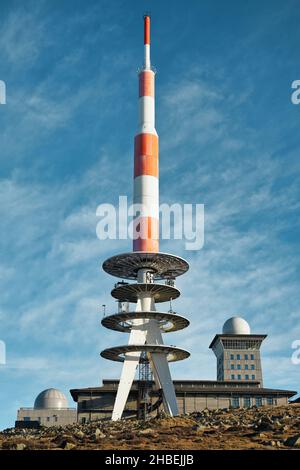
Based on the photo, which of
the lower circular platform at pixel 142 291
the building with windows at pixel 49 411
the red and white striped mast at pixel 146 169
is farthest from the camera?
the building with windows at pixel 49 411

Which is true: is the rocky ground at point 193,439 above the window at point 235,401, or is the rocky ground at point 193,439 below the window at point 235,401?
below

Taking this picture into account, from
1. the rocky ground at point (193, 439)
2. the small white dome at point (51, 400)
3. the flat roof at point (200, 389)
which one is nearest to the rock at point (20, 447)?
the rocky ground at point (193, 439)

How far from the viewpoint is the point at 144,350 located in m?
81.2

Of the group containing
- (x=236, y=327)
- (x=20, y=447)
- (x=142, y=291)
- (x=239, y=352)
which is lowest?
(x=20, y=447)

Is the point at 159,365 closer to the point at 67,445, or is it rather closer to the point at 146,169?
the point at 146,169

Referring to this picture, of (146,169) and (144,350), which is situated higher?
(146,169)

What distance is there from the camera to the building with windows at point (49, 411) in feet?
349

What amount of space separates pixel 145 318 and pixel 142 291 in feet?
12.4

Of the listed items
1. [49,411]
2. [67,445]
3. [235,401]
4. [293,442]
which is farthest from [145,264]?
[293,442]

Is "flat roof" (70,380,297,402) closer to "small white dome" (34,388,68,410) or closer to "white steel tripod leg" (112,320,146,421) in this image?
"white steel tripod leg" (112,320,146,421)

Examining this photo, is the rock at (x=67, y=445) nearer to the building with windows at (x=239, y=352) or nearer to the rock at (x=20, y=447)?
the rock at (x=20, y=447)

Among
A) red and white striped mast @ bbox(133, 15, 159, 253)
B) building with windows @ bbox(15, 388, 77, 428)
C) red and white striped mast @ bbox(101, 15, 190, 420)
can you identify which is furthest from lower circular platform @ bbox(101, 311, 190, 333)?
building with windows @ bbox(15, 388, 77, 428)

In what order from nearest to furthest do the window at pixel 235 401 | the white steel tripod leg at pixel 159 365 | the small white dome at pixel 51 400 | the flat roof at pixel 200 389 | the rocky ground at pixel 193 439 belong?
the rocky ground at pixel 193 439 → the white steel tripod leg at pixel 159 365 → the flat roof at pixel 200 389 → the window at pixel 235 401 → the small white dome at pixel 51 400
